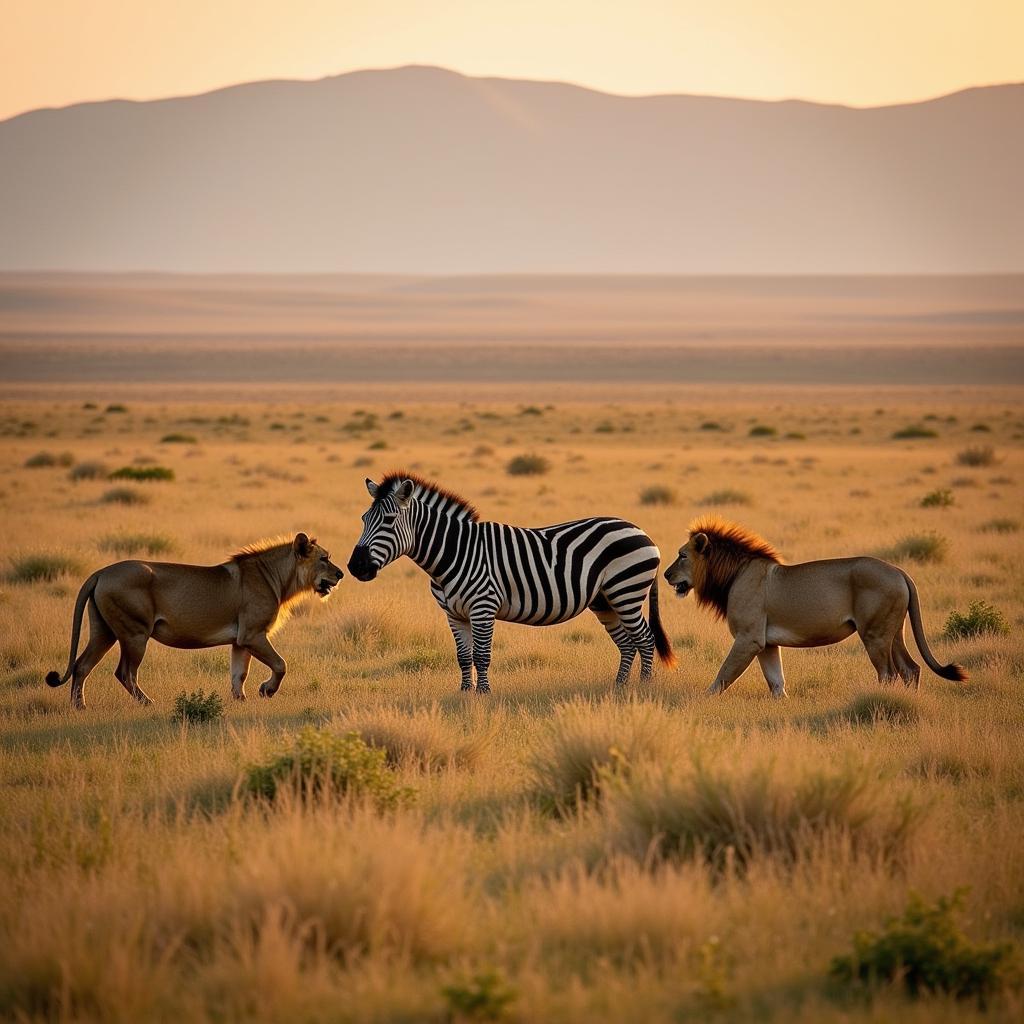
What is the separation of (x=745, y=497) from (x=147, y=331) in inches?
6283

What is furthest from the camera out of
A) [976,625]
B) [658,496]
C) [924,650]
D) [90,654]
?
[658,496]

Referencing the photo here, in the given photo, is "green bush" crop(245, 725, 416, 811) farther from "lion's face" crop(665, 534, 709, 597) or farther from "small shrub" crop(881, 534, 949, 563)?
"small shrub" crop(881, 534, 949, 563)

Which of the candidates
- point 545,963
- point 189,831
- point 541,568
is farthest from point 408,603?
point 545,963

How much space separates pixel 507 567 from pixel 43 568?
9.07 meters

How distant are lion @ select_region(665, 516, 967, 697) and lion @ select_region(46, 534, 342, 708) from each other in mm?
3357

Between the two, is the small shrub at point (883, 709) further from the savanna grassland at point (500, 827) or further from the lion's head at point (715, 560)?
the lion's head at point (715, 560)

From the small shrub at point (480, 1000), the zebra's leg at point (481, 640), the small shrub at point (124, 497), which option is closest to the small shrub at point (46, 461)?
the small shrub at point (124, 497)

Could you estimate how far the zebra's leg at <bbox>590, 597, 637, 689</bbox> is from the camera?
12211 millimetres

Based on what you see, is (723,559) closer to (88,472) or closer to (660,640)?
(660,640)

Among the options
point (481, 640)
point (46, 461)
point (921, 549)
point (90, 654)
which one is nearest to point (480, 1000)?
point (481, 640)

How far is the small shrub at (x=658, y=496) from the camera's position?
2839cm

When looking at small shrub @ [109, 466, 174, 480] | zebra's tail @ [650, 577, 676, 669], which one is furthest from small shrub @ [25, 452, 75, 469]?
zebra's tail @ [650, 577, 676, 669]

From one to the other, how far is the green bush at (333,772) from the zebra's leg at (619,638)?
420 centimetres

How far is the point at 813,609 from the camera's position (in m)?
11.2
